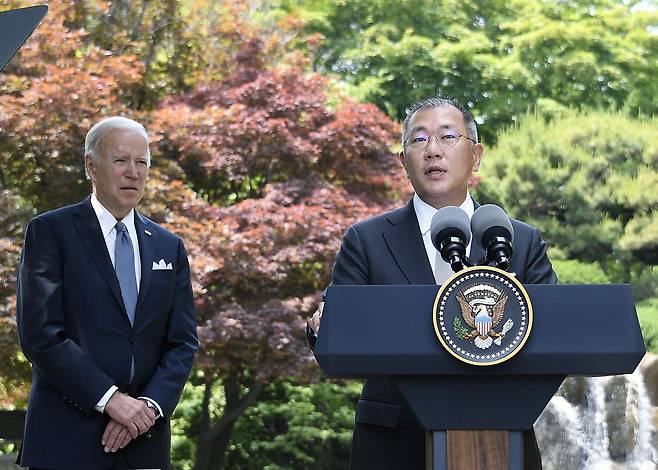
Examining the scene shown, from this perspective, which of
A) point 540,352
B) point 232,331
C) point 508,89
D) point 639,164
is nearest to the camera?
point 540,352

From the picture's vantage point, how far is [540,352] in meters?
2.22

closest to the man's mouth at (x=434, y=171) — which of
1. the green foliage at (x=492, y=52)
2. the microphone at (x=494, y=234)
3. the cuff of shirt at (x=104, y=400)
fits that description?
the microphone at (x=494, y=234)

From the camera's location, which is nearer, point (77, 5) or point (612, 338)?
point (612, 338)

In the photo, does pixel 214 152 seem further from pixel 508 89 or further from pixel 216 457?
pixel 508 89

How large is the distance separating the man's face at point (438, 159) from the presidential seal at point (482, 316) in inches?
26.1

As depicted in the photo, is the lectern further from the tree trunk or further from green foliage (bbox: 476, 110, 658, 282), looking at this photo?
green foliage (bbox: 476, 110, 658, 282)

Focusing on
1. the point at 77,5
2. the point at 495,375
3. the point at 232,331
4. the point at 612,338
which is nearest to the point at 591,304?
the point at 612,338

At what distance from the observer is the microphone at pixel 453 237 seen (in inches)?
90.5

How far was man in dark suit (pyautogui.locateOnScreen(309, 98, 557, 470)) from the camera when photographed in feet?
8.77

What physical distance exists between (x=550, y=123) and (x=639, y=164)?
1.34 meters

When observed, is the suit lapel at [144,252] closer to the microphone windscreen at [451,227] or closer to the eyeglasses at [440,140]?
the eyeglasses at [440,140]

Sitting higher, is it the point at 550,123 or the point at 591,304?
the point at 550,123

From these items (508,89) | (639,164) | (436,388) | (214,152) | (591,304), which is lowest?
(436,388)

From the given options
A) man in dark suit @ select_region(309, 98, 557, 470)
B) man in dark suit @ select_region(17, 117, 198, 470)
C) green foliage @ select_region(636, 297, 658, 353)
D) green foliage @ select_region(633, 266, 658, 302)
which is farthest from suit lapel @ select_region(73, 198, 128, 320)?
green foliage @ select_region(633, 266, 658, 302)
